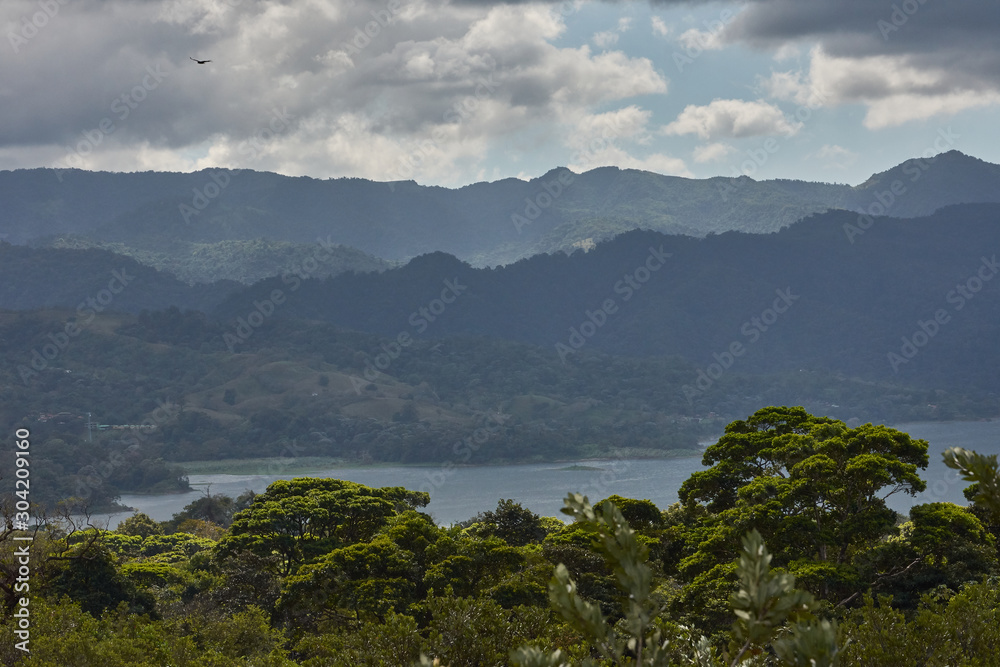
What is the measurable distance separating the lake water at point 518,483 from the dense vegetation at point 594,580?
97243 millimetres

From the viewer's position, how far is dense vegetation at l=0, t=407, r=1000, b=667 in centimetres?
605

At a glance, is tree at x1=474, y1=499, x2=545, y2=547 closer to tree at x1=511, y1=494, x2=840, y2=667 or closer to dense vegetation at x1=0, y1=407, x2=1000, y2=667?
dense vegetation at x1=0, y1=407, x2=1000, y2=667

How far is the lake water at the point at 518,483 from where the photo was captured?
5448 inches

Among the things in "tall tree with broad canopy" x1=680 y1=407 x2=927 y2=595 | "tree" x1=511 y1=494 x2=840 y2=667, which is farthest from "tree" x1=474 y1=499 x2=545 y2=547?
"tree" x1=511 y1=494 x2=840 y2=667

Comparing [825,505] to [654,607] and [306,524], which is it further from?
[654,607]

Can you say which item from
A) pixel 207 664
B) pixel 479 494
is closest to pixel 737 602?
pixel 207 664

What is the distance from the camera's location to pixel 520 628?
14492 mm

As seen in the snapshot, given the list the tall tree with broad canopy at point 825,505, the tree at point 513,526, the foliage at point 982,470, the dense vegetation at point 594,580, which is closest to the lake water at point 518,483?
the tree at point 513,526

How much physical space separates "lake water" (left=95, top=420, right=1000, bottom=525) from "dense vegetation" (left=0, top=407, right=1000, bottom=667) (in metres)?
97.2

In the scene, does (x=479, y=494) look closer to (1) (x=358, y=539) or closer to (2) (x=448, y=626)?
(1) (x=358, y=539)

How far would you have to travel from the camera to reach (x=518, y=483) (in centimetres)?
17075

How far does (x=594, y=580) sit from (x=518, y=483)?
14348 centimetres

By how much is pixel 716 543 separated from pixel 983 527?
6.55m

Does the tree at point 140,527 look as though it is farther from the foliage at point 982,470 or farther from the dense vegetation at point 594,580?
the foliage at point 982,470
